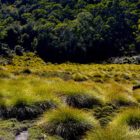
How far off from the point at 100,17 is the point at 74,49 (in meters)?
26.4

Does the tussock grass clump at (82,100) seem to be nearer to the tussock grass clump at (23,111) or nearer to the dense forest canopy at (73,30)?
the tussock grass clump at (23,111)

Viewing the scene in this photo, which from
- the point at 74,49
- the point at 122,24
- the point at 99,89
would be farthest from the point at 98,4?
the point at 99,89

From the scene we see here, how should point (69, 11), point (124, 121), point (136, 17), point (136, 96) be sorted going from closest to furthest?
point (124, 121), point (136, 96), point (136, 17), point (69, 11)

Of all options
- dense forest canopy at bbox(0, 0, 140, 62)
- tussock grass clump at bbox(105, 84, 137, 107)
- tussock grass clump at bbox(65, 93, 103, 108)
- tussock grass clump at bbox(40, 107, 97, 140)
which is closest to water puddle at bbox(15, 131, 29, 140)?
tussock grass clump at bbox(40, 107, 97, 140)

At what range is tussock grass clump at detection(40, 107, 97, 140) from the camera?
8.41 metres

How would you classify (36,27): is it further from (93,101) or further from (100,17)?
(93,101)

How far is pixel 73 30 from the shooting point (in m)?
123

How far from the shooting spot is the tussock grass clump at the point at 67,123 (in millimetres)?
8409

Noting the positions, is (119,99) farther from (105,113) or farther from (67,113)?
(67,113)

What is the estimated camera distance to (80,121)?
8.73m

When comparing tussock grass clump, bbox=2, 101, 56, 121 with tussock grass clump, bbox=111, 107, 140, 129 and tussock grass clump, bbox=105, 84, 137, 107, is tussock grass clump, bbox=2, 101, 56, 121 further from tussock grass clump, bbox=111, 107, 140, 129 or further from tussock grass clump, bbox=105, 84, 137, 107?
tussock grass clump, bbox=105, 84, 137, 107

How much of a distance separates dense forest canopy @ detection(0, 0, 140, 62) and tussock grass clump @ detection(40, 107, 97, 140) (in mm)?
103039

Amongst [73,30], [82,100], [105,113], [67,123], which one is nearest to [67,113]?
[67,123]

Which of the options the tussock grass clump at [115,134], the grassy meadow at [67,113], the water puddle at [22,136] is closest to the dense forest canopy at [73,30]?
the grassy meadow at [67,113]
